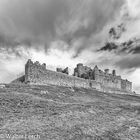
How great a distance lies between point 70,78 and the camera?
180 ft

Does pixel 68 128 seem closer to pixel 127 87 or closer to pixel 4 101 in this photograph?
pixel 4 101

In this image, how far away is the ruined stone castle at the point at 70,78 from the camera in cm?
4244

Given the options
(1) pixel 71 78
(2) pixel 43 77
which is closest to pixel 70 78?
(1) pixel 71 78

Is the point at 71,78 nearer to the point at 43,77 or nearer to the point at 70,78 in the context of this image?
the point at 70,78

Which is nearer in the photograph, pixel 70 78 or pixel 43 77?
pixel 43 77

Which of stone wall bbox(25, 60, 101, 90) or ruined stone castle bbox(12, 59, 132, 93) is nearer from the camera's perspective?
stone wall bbox(25, 60, 101, 90)

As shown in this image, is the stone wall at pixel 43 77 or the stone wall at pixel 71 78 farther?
the stone wall at pixel 71 78

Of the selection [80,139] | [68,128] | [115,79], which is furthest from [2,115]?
[115,79]

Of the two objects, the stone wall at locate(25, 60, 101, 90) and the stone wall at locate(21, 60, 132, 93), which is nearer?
the stone wall at locate(25, 60, 101, 90)

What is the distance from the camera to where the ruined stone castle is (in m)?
42.4

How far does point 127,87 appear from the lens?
307 feet

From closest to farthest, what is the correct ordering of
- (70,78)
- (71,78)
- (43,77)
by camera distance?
(43,77) → (70,78) → (71,78)

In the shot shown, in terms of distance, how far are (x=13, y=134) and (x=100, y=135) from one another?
7527mm

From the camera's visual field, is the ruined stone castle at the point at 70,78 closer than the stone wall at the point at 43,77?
No
